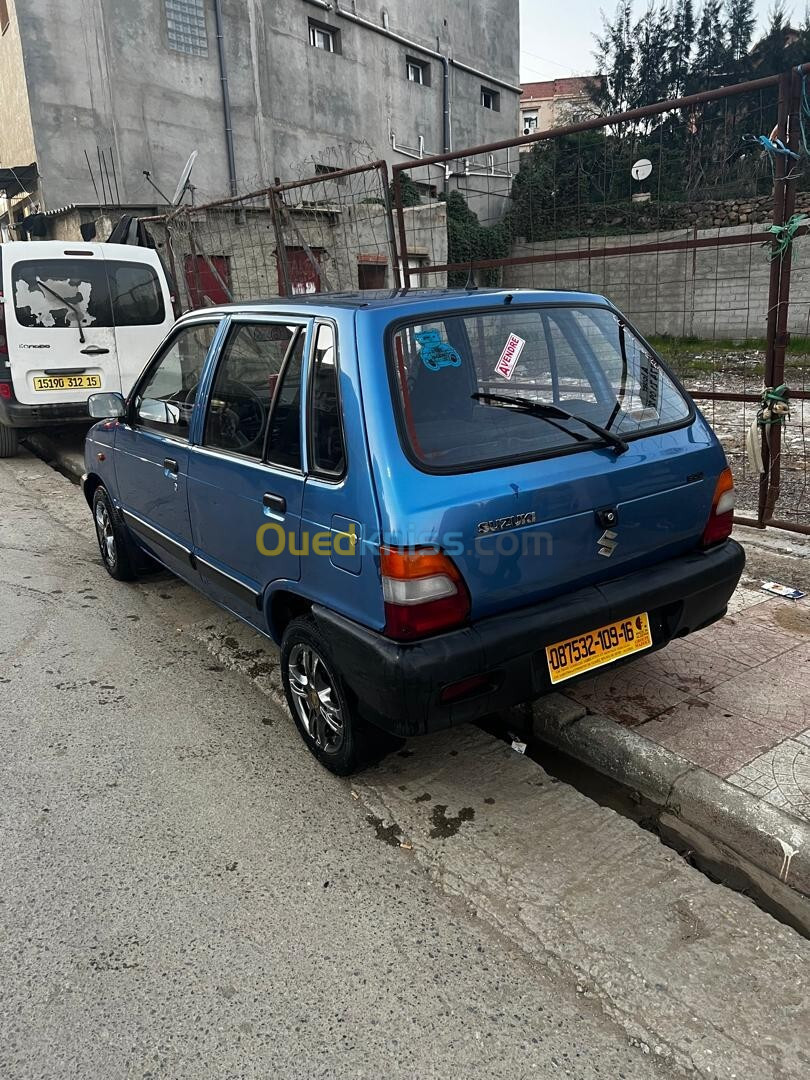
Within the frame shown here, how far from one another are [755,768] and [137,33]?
60.0 feet

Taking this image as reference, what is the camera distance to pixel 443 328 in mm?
2775

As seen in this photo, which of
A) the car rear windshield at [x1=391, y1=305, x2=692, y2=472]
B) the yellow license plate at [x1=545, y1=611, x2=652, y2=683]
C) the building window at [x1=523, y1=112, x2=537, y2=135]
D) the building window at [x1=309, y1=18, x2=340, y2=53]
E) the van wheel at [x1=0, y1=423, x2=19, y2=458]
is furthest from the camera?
the building window at [x1=523, y1=112, x2=537, y2=135]

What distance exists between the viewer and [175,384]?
4.06m

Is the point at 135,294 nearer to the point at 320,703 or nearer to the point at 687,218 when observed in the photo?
the point at 687,218

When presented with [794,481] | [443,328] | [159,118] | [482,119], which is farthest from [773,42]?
[443,328]

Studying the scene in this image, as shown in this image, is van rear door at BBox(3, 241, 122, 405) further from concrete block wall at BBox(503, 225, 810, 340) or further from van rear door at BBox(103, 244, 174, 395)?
concrete block wall at BBox(503, 225, 810, 340)

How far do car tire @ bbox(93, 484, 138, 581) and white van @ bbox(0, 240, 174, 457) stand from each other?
10.0 feet

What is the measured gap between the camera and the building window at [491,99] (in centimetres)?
2720

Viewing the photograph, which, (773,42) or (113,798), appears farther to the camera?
(773,42)

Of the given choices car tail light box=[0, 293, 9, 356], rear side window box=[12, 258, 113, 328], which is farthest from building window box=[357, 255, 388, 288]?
car tail light box=[0, 293, 9, 356]

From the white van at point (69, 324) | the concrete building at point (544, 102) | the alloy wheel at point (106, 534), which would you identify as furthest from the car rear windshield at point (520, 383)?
the concrete building at point (544, 102)

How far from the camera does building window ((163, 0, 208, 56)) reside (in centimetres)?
1625

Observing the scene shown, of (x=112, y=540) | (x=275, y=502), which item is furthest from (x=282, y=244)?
(x=275, y=502)

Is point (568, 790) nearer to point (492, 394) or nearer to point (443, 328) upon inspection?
point (492, 394)
